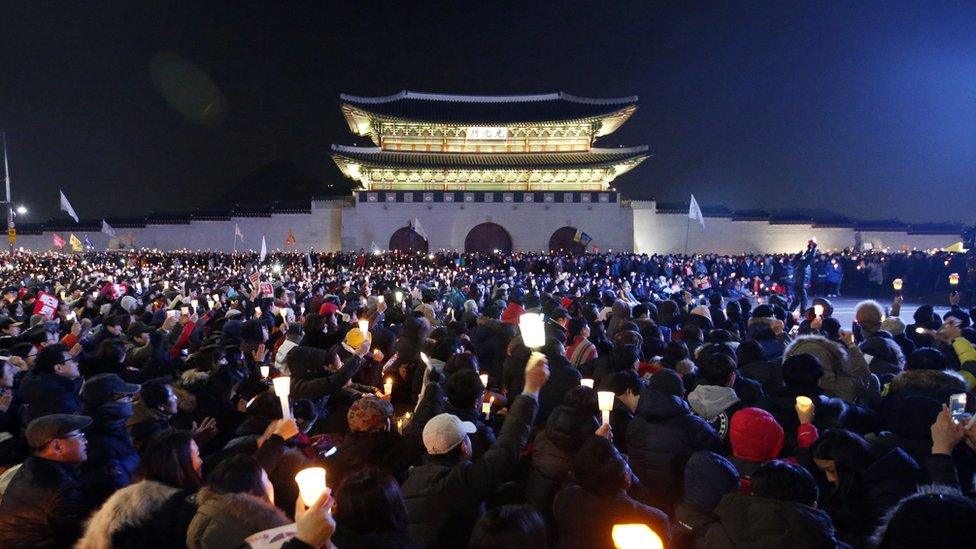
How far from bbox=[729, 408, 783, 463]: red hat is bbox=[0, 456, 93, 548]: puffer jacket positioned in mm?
3324

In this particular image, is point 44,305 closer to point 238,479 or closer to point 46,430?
point 46,430

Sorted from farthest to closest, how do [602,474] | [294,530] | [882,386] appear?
[882,386] → [602,474] → [294,530]

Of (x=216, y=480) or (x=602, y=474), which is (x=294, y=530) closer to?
(x=216, y=480)

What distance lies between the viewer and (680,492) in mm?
3322

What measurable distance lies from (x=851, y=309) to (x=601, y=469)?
59.1 ft

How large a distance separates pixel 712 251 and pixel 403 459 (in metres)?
35.6

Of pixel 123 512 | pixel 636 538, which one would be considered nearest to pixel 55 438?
pixel 123 512

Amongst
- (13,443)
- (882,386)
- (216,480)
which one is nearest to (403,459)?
(216,480)

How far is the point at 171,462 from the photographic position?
2465mm

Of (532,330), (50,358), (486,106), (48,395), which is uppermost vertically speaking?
(486,106)

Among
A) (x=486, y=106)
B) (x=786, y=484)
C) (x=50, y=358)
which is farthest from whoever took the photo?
(x=486, y=106)

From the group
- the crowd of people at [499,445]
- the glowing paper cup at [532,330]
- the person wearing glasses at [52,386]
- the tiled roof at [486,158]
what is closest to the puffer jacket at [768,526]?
the crowd of people at [499,445]

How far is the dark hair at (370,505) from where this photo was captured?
2.05 metres

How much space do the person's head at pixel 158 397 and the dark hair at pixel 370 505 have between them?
92.8 inches
